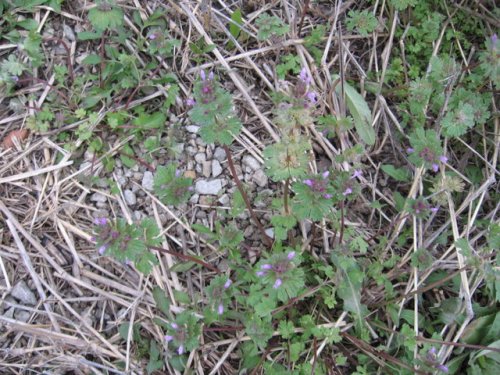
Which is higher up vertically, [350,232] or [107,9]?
[107,9]

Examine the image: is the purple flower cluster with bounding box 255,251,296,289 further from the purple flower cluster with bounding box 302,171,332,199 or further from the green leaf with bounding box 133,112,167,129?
the green leaf with bounding box 133,112,167,129

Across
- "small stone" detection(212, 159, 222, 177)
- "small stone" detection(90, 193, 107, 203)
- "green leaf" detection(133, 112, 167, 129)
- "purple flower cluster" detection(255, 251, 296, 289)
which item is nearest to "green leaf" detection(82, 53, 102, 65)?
"green leaf" detection(133, 112, 167, 129)

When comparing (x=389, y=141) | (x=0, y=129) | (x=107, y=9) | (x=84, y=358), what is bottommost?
(x=84, y=358)

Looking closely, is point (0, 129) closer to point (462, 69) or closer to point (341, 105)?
point (341, 105)

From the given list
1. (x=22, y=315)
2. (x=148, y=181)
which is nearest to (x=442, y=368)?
(x=148, y=181)

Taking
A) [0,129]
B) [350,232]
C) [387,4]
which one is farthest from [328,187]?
[0,129]

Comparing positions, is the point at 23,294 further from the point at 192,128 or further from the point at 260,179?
the point at 260,179
